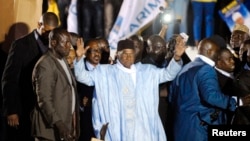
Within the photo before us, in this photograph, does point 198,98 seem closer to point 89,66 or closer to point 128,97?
point 128,97

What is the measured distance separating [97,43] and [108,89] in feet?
1.56

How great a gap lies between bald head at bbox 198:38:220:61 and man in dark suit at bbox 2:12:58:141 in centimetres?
125

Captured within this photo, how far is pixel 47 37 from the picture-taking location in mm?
4547

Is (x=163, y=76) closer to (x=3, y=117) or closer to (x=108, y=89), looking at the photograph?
(x=108, y=89)

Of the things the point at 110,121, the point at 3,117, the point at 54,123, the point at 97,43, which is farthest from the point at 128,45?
the point at 3,117

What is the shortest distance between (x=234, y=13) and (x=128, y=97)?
4.62ft

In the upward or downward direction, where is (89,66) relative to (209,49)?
downward

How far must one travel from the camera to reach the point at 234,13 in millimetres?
5020

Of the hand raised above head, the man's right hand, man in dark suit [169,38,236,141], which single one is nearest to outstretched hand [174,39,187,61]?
man in dark suit [169,38,236,141]

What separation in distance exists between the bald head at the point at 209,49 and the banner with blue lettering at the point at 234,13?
0.55m

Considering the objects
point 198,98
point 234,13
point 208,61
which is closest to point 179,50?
point 208,61

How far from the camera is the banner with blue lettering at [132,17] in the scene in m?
5.12

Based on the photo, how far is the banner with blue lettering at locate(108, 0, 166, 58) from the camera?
5.12 metres

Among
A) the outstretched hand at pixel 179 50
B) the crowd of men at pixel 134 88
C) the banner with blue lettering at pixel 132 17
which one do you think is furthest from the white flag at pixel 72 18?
the outstretched hand at pixel 179 50
